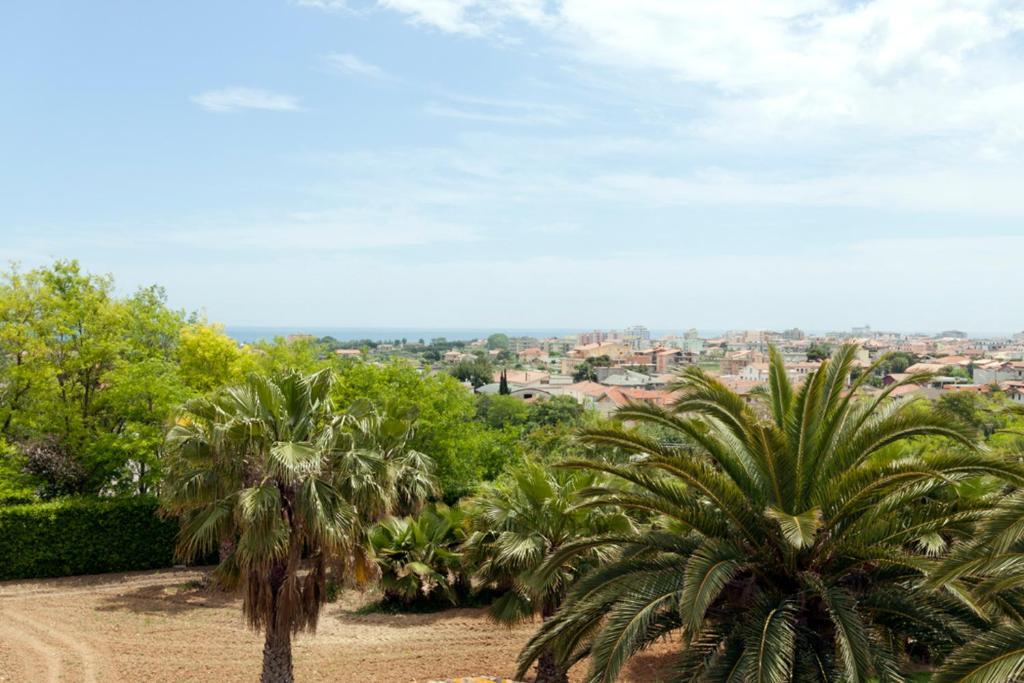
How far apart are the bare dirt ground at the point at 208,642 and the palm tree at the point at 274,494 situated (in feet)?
9.07

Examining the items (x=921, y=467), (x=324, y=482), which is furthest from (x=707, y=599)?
(x=324, y=482)

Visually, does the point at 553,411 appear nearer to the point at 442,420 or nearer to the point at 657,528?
the point at 442,420

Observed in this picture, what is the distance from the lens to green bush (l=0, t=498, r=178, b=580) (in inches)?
717

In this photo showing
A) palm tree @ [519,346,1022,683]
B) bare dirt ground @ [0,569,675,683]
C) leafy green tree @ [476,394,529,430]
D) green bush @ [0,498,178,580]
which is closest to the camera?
palm tree @ [519,346,1022,683]

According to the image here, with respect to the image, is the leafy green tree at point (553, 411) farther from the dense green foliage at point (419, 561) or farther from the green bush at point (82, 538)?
the dense green foliage at point (419, 561)

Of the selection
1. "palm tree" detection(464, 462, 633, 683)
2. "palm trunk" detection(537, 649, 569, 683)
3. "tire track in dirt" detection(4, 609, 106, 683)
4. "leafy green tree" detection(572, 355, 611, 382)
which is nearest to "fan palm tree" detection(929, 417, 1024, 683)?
"palm tree" detection(464, 462, 633, 683)

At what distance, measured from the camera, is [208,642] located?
556 inches

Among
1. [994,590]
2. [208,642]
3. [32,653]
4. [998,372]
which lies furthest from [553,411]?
[998,372]

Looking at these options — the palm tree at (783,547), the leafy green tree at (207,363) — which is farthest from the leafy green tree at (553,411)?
the palm tree at (783,547)

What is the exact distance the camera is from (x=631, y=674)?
40.2ft

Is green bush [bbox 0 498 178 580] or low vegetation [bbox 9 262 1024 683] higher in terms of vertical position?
low vegetation [bbox 9 262 1024 683]

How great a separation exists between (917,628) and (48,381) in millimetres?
20366

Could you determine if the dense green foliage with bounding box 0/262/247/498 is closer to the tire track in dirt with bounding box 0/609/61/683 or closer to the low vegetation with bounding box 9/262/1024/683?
the low vegetation with bounding box 9/262/1024/683

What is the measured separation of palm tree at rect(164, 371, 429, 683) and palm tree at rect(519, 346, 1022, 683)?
11.1ft
